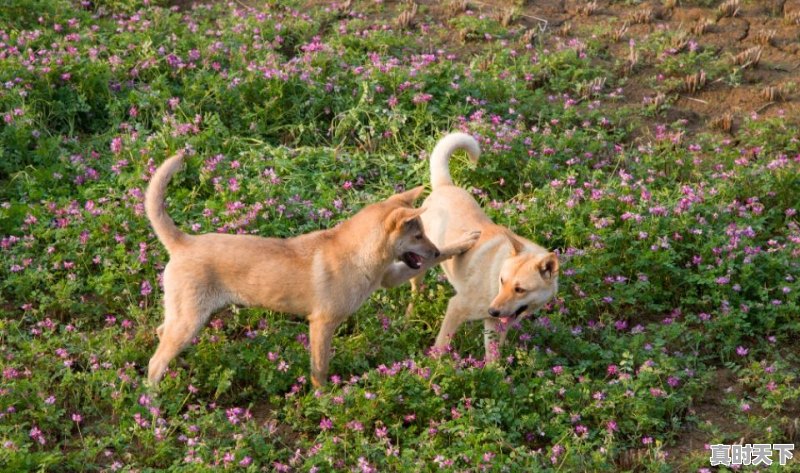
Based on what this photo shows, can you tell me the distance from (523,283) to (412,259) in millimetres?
767

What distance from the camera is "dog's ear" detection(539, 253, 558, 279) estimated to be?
6789 mm

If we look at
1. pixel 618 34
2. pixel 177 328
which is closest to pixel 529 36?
pixel 618 34

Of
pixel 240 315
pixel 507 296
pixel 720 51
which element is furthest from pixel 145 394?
pixel 720 51

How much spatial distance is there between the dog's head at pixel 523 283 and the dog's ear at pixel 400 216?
30.3 inches

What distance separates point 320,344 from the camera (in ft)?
22.3

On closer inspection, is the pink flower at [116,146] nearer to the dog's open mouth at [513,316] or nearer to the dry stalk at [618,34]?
the dog's open mouth at [513,316]

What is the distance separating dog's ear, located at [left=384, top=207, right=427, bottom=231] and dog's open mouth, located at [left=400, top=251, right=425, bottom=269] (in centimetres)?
28

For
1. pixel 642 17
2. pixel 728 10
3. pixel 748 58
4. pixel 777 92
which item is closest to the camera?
pixel 777 92

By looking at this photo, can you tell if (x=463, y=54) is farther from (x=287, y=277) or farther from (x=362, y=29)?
(x=287, y=277)

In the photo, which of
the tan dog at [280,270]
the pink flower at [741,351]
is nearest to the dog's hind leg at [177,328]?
the tan dog at [280,270]

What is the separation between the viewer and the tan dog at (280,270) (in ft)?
21.8

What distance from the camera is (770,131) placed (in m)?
10.2

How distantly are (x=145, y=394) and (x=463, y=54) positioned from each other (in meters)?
6.34

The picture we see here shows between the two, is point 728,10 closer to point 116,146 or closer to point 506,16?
point 506,16
